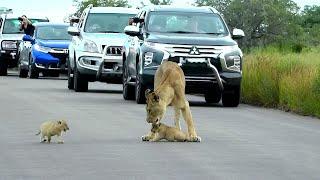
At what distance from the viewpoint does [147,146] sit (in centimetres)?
1421

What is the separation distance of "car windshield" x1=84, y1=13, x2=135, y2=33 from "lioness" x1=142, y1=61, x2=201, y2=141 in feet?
40.1

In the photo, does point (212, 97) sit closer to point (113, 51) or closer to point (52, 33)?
point (113, 51)

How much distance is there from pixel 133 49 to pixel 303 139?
8.49 meters

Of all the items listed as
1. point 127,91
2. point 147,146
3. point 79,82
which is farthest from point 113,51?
point 147,146

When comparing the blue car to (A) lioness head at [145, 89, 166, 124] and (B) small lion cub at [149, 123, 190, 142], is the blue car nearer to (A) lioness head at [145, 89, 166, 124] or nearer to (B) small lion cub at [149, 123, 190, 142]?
(B) small lion cub at [149, 123, 190, 142]

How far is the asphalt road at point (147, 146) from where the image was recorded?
11562 millimetres

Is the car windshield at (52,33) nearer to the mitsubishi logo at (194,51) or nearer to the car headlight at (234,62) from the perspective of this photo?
the car headlight at (234,62)

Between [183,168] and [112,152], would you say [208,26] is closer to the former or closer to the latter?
[112,152]

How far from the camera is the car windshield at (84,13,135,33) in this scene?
28359mm

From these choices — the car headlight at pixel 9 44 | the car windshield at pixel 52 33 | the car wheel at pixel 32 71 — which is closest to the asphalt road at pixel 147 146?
the car wheel at pixel 32 71

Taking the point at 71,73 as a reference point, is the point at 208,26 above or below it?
above

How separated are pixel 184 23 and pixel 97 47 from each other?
180 inches

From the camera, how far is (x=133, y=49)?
23.7 metres

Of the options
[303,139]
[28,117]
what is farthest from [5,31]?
[303,139]
